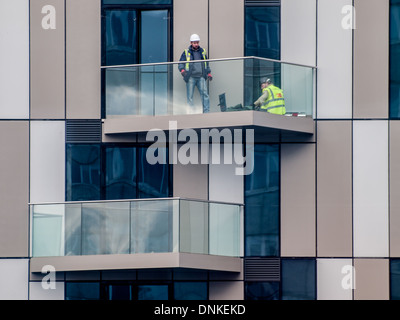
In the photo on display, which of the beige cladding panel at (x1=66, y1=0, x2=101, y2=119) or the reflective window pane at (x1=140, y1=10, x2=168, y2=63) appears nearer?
the beige cladding panel at (x1=66, y1=0, x2=101, y2=119)

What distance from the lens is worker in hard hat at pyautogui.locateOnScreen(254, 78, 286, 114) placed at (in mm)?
34875

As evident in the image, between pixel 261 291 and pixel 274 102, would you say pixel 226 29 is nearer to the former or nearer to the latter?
pixel 274 102

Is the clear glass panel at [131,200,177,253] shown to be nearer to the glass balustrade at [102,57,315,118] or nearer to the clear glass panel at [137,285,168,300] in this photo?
the clear glass panel at [137,285,168,300]

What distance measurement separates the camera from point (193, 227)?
34.7m

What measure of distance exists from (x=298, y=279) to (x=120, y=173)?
15.0 ft

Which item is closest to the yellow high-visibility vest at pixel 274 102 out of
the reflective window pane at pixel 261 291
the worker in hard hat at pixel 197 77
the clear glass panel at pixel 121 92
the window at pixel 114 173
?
the worker in hard hat at pixel 197 77

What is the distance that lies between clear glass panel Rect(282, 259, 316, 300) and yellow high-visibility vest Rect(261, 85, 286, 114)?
3.30 metres

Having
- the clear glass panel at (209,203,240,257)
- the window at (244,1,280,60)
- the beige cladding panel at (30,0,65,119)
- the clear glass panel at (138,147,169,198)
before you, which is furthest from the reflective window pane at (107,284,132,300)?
the window at (244,1,280,60)

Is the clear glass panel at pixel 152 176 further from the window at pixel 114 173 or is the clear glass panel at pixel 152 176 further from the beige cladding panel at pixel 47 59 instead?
the beige cladding panel at pixel 47 59

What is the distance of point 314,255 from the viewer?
117 ft

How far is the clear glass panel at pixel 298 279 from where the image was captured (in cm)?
3547

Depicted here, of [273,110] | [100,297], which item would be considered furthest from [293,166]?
[100,297]

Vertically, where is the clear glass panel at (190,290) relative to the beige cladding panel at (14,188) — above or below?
below

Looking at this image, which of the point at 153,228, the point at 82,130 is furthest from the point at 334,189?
the point at 82,130
